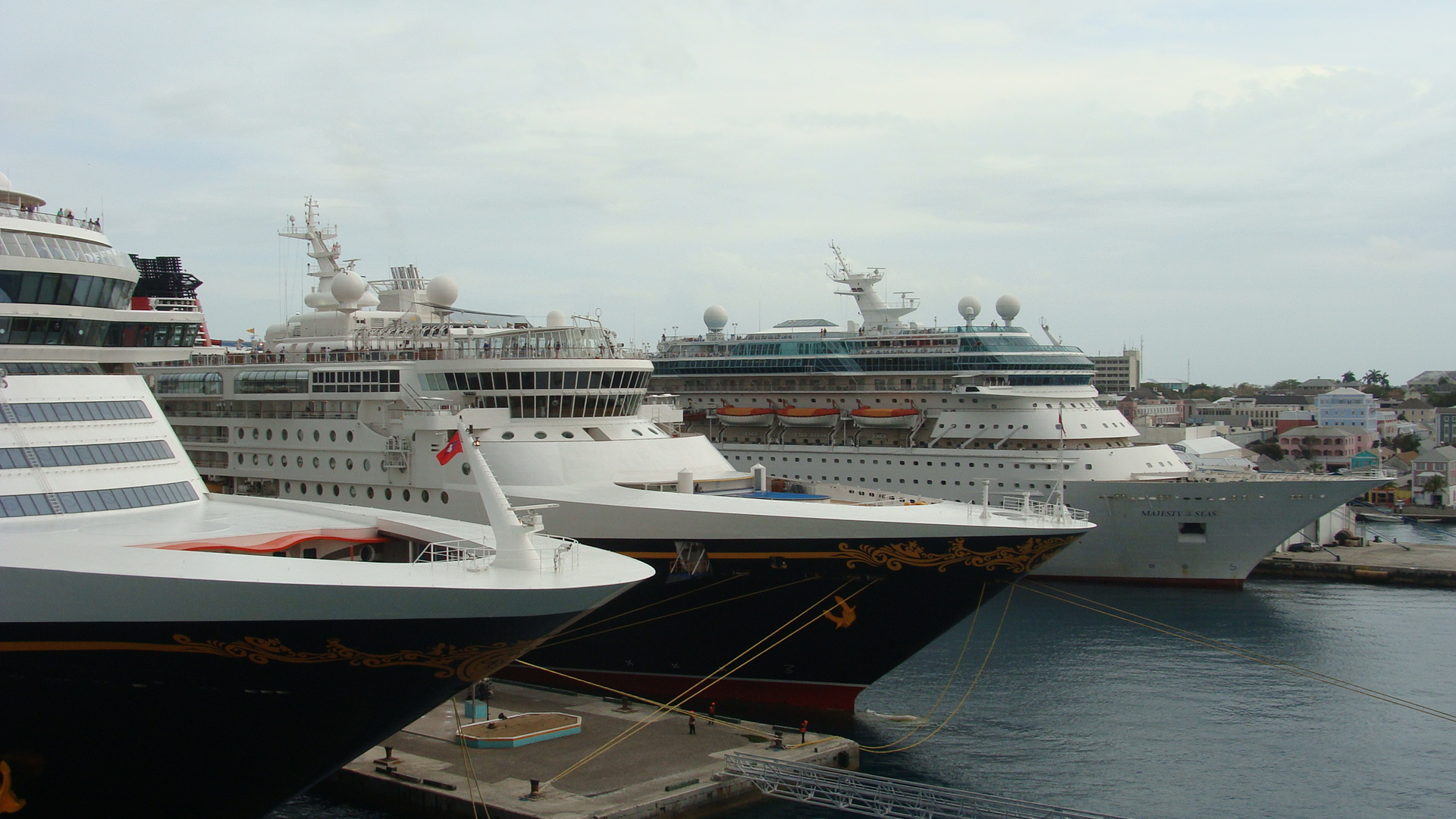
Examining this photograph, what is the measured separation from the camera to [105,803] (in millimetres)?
11953

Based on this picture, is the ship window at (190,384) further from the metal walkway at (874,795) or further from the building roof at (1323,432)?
the building roof at (1323,432)

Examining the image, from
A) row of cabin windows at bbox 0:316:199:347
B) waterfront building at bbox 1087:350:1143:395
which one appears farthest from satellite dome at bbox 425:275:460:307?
waterfront building at bbox 1087:350:1143:395

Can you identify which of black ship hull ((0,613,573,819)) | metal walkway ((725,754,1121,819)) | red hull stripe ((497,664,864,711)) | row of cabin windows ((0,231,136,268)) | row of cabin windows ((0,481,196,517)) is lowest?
metal walkway ((725,754,1121,819))

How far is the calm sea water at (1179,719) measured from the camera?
18469mm

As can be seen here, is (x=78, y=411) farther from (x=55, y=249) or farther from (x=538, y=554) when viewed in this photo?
(x=538, y=554)

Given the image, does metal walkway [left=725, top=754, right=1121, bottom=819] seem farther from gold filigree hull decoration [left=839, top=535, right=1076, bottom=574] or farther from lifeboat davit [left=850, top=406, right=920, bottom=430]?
lifeboat davit [left=850, top=406, right=920, bottom=430]

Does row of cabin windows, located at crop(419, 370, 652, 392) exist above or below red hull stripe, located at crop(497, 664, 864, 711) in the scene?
above

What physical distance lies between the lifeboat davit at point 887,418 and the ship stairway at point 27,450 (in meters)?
28.1

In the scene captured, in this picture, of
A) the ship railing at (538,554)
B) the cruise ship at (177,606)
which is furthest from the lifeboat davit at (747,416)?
the ship railing at (538,554)

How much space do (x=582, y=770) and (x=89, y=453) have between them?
27.7ft

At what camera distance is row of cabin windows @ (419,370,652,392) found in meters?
22.8

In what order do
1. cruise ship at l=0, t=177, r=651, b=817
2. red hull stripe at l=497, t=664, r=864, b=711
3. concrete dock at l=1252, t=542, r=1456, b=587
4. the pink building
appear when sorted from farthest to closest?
1. the pink building
2. concrete dock at l=1252, t=542, r=1456, b=587
3. red hull stripe at l=497, t=664, r=864, b=711
4. cruise ship at l=0, t=177, r=651, b=817

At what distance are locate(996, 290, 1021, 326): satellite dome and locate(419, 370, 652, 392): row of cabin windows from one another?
20.7 meters

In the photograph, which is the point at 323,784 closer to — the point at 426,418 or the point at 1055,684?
the point at 426,418
